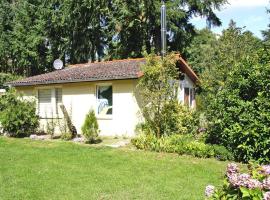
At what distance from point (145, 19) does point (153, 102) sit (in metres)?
17.3

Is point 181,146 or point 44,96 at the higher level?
point 44,96

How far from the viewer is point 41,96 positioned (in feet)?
72.3

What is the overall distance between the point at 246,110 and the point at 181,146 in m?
2.64

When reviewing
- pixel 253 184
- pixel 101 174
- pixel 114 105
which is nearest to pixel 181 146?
pixel 101 174

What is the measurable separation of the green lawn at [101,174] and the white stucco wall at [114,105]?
3588 millimetres

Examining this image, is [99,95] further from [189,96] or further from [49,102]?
[189,96]

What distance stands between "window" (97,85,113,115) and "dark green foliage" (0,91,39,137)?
3330 millimetres

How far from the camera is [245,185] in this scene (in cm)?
440

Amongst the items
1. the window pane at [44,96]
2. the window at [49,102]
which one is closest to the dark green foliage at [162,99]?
the window at [49,102]

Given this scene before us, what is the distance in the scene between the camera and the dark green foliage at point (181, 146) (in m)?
12.6

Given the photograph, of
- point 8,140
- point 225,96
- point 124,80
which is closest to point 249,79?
point 225,96

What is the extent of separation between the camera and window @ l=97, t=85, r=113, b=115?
62.2 feet

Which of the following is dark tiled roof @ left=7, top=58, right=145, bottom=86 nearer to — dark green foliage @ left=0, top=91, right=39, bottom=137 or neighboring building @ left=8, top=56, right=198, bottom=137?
neighboring building @ left=8, top=56, right=198, bottom=137

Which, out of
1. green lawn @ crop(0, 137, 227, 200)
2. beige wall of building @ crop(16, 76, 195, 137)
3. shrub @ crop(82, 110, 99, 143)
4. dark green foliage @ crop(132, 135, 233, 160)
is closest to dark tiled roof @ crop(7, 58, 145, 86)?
beige wall of building @ crop(16, 76, 195, 137)
